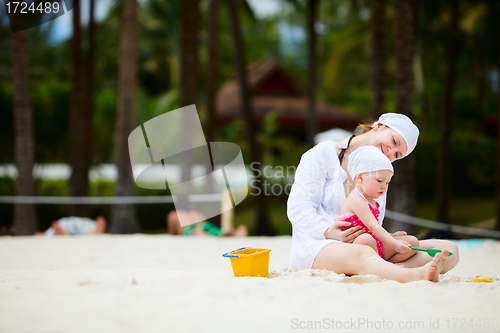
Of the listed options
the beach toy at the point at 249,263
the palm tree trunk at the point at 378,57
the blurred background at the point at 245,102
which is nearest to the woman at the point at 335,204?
the beach toy at the point at 249,263

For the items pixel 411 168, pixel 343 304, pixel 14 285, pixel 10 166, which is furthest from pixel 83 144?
pixel 343 304

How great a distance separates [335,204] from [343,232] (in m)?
0.29

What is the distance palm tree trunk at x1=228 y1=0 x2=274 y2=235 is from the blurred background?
0.03 m

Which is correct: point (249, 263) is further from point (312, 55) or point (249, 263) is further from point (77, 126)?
point (312, 55)

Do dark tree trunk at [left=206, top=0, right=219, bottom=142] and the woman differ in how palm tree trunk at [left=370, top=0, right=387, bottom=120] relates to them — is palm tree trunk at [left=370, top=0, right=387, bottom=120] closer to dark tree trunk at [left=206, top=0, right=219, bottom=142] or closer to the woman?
dark tree trunk at [left=206, top=0, right=219, bottom=142]

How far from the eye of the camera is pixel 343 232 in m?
3.03

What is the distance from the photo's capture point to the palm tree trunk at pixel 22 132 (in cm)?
832

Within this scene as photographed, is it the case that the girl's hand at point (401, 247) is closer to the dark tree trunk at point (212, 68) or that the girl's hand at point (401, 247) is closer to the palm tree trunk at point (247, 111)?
the palm tree trunk at point (247, 111)

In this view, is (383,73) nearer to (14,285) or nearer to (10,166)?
(14,285)

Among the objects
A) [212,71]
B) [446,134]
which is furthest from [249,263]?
→ [212,71]

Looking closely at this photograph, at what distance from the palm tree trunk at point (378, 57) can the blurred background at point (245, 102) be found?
21 millimetres

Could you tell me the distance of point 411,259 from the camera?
3.16 meters

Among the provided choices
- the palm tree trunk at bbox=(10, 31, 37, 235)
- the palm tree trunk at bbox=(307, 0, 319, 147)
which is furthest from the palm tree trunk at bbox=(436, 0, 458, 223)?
the palm tree trunk at bbox=(10, 31, 37, 235)

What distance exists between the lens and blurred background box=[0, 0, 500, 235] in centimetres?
857
